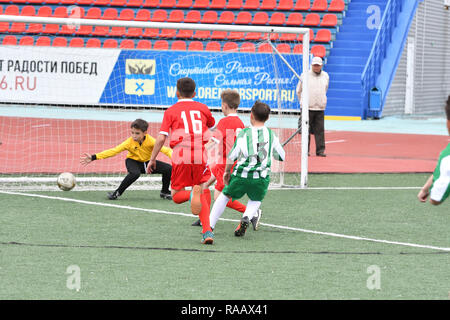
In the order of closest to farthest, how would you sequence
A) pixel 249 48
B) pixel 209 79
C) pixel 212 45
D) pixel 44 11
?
pixel 209 79 < pixel 249 48 < pixel 212 45 < pixel 44 11

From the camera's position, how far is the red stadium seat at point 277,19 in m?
26.5

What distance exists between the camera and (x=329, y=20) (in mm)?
26594

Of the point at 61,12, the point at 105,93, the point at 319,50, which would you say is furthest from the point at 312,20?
the point at 105,93

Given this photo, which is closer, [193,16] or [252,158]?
[252,158]

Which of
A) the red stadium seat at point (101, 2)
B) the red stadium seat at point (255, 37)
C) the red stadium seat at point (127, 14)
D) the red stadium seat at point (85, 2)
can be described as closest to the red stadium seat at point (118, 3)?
the red stadium seat at point (101, 2)

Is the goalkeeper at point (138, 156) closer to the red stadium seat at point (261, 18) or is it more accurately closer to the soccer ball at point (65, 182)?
the soccer ball at point (65, 182)

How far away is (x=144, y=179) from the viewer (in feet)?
41.0

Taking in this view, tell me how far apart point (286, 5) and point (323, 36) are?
2.00m

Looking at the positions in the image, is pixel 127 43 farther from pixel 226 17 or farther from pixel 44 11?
pixel 44 11

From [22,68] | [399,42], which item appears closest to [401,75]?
[399,42]

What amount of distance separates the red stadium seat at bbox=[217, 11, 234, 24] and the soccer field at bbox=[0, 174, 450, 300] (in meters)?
16.4

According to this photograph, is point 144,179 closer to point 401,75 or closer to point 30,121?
point 30,121

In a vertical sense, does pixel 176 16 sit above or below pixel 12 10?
below

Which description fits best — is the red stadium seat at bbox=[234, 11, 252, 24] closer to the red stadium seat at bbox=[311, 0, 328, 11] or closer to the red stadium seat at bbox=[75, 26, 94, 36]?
the red stadium seat at bbox=[311, 0, 328, 11]
